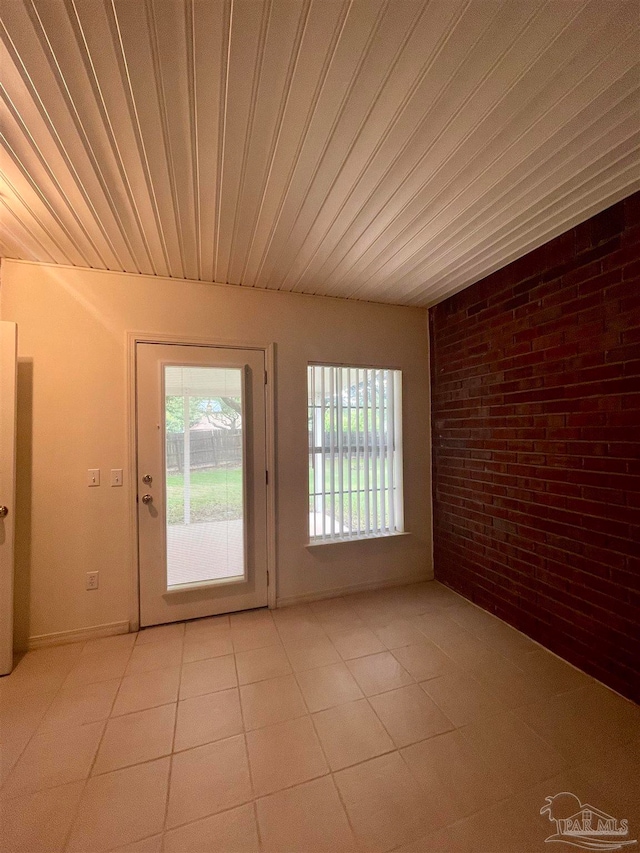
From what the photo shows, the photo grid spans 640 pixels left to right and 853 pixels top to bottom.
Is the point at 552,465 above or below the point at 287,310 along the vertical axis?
below

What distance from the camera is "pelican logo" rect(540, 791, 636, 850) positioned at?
3.44 feet

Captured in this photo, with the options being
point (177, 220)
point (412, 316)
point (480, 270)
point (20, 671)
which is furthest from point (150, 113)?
point (20, 671)

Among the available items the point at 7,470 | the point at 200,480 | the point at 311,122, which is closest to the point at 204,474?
the point at 200,480

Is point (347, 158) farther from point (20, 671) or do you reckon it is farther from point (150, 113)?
point (20, 671)


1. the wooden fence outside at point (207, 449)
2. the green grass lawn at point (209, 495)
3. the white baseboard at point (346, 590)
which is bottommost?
the white baseboard at point (346, 590)

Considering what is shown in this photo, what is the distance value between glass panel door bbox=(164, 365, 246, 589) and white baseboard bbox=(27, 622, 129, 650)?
0.41 meters

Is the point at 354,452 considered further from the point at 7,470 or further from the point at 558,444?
the point at 7,470

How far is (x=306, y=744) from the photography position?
1.38m

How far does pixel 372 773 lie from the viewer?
1.26 m

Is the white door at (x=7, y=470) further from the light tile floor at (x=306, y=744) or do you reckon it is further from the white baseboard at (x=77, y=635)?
the light tile floor at (x=306, y=744)

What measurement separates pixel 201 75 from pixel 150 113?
0.26 metres

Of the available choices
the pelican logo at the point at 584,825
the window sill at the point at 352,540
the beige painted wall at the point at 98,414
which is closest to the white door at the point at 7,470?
the beige painted wall at the point at 98,414

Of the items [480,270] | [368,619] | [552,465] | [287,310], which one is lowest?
[368,619]

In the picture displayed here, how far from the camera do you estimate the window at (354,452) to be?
105 inches
